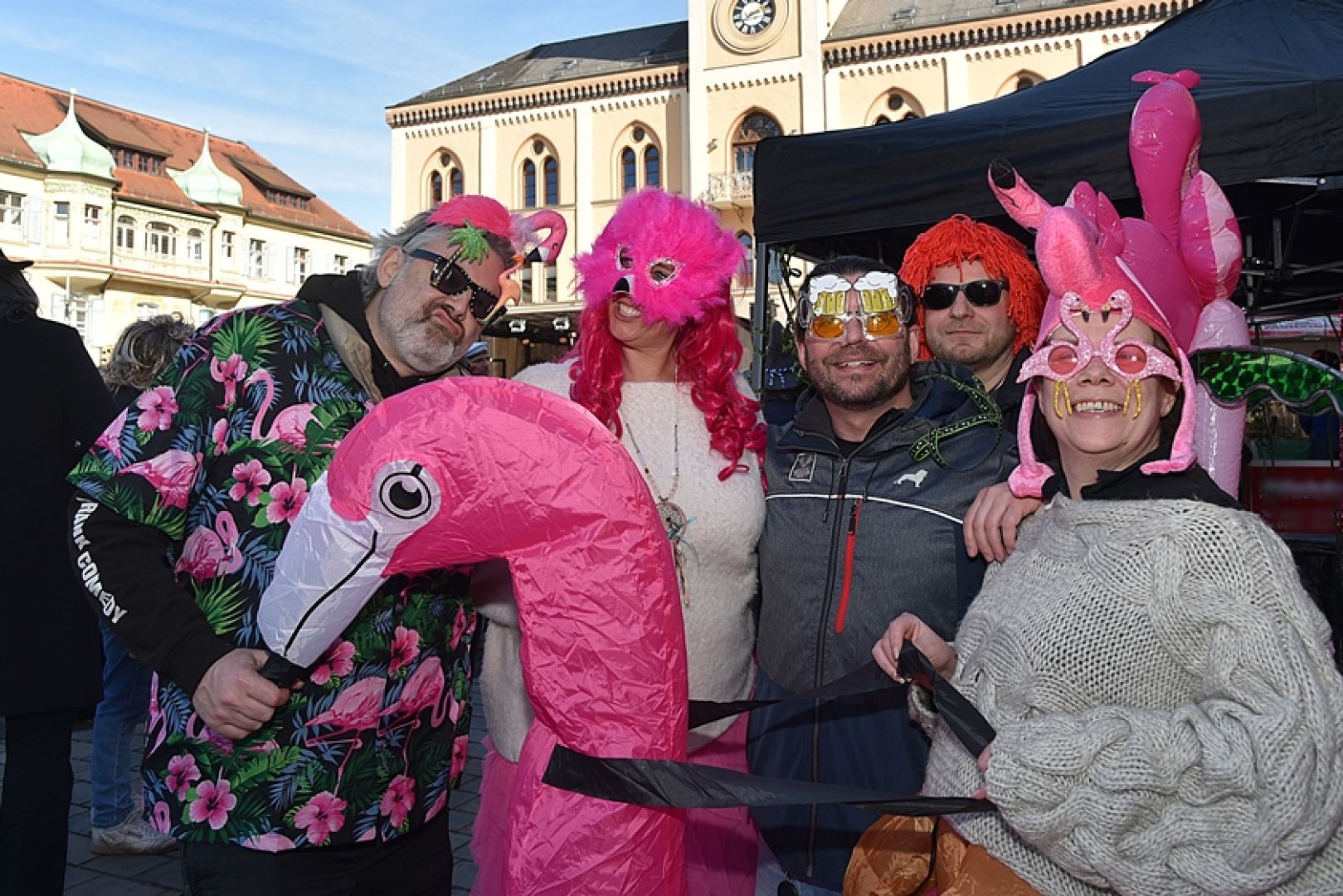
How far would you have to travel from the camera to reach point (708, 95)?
29859mm

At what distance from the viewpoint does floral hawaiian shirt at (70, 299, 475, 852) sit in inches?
72.0

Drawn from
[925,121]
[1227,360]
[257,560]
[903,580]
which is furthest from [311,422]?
[925,121]

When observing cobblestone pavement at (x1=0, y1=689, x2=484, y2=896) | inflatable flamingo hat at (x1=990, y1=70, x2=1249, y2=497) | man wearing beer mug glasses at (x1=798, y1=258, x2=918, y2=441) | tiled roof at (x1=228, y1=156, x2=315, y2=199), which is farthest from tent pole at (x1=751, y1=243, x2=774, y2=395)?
tiled roof at (x1=228, y1=156, x2=315, y2=199)

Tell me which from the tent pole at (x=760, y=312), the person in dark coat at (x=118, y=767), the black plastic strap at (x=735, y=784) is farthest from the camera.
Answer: the tent pole at (x=760, y=312)

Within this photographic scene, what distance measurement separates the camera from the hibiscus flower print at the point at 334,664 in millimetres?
1875

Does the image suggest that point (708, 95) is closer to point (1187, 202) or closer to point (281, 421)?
point (1187, 202)

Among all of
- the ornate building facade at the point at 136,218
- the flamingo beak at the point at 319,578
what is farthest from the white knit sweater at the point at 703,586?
the ornate building facade at the point at 136,218

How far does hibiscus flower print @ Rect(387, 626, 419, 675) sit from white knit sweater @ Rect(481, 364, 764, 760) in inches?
10.2

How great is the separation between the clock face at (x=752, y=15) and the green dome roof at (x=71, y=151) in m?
22.0

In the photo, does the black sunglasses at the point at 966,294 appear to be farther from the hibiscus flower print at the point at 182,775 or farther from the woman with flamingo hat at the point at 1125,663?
the hibiscus flower print at the point at 182,775

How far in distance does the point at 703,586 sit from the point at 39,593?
6.66ft

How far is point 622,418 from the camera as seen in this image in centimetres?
250

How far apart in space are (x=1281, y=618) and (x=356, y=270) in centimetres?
193

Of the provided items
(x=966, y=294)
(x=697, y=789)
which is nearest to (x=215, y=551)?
(x=697, y=789)
